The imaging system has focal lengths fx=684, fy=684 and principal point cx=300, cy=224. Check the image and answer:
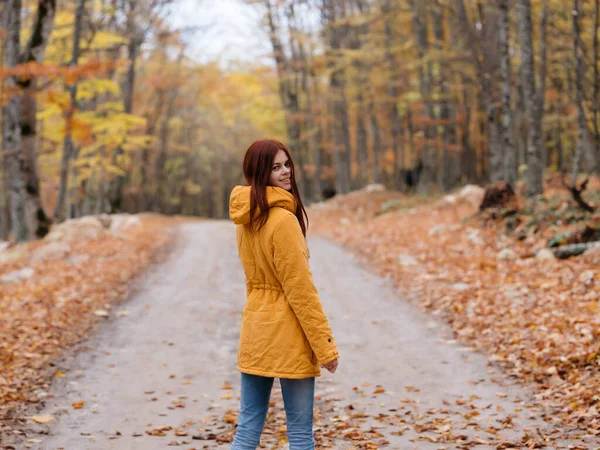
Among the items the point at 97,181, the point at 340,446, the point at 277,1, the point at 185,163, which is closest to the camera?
the point at 340,446

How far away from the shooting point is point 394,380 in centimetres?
753

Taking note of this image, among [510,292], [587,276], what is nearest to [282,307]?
[510,292]

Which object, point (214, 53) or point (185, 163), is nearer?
point (214, 53)

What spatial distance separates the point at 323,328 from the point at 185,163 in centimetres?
4793

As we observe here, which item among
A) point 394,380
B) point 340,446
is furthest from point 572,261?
point 340,446

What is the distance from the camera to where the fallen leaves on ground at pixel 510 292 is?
671 cm

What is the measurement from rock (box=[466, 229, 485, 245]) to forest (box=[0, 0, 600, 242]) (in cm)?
172

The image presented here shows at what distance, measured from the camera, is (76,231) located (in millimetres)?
20109

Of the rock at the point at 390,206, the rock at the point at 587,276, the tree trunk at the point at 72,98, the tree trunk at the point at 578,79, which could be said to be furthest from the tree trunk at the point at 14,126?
the rock at the point at 587,276

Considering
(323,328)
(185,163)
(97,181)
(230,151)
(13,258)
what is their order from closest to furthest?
(323,328)
(13,258)
(97,181)
(185,163)
(230,151)

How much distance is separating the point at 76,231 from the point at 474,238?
11542 mm

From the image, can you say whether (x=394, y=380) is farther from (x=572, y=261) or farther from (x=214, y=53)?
(x=214, y=53)

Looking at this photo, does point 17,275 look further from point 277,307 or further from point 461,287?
point 277,307

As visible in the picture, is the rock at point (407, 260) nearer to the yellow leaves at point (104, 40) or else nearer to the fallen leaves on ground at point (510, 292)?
the fallen leaves on ground at point (510, 292)
